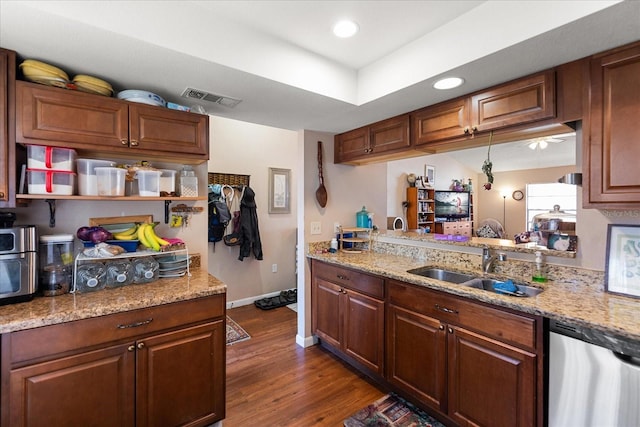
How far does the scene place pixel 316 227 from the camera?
9.78 ft

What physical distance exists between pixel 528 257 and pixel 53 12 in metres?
2.86

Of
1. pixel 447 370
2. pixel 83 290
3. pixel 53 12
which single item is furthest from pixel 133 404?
pixel 53 12

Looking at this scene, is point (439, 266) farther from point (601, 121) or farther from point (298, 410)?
point (298, 410)

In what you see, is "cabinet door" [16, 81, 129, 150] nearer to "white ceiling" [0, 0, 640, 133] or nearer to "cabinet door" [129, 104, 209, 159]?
"cabinet door" [129, 104, 209, 159]

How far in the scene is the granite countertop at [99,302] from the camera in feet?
4.27

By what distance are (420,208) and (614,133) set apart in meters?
4.52

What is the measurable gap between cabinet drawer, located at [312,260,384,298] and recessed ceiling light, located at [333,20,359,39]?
1660 mm

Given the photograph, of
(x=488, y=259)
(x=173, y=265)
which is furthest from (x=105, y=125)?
(x=488, y=259)

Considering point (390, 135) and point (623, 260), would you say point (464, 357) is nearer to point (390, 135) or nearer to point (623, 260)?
point (623, 260)

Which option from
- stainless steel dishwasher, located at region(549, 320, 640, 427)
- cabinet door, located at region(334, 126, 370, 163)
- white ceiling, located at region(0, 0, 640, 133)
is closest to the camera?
stainless steel dishwasher, located at region(549, 320, 640, 427)

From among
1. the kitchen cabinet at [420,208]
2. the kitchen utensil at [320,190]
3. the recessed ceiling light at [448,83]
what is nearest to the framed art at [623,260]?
the recessed ceiling light at [448,83]

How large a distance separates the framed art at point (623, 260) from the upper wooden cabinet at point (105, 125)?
2.55 metres

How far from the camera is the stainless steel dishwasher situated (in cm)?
116

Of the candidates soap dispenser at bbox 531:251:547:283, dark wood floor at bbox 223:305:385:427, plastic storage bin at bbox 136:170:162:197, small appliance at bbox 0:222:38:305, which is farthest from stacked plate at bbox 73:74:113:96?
soap dispenser at bbox 531:251:547:283
